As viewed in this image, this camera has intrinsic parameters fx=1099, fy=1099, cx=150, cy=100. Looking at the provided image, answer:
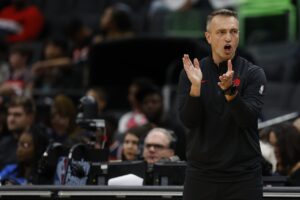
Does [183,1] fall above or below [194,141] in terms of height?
above

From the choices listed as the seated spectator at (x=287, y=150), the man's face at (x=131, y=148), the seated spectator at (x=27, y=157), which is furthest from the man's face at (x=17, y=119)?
the seated spectator at (x=287, y=150)

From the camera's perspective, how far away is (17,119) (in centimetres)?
1190

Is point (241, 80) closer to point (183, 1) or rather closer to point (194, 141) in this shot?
point (194, 141)

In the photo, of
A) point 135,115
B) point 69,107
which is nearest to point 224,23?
point 69,107

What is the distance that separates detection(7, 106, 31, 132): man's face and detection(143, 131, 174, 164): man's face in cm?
208

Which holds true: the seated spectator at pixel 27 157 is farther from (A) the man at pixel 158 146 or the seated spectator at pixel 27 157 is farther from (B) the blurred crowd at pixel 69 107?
(A) the man at pixel 158 146

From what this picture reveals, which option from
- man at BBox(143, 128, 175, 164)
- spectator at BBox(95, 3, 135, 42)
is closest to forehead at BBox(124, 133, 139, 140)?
man at BBox(143, 128, 175, 164)

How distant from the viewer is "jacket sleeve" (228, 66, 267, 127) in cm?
680

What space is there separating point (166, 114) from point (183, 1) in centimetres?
377

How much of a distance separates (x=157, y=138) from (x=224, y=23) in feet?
10.5

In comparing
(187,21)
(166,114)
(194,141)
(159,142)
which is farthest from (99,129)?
(187,21)

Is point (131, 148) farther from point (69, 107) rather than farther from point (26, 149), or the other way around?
point (69, 107)

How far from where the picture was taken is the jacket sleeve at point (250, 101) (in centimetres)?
680

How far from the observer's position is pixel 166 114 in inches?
525
